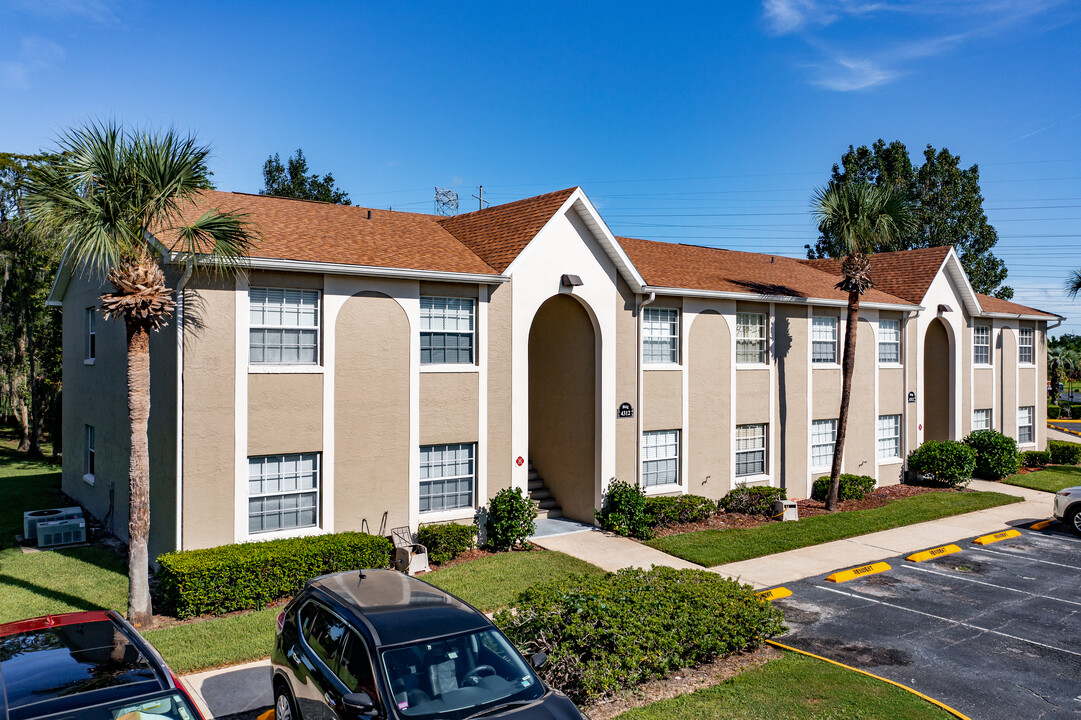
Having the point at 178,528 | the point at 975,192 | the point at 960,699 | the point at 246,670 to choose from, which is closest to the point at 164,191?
the point at 178,528

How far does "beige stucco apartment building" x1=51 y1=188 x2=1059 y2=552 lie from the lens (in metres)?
13.2

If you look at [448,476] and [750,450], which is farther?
[750,450]

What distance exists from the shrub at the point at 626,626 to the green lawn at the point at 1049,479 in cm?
1927

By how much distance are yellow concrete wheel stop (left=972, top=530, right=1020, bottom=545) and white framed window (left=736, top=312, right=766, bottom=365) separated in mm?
6897

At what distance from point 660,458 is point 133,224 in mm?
13011

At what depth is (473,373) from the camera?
52.1 ft

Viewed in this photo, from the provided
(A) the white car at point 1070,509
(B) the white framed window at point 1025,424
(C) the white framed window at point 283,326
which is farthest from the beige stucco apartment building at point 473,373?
(A) the white car at point 1070,509

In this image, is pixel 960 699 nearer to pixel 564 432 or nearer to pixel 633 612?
pixel 633 612

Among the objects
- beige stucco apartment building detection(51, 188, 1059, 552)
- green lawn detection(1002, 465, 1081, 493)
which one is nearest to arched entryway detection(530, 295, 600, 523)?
beige stucco apartment building detection(51, 188, 1059, 552)

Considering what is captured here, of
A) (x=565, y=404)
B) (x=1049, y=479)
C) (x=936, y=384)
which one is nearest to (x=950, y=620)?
(x=565, y=404)

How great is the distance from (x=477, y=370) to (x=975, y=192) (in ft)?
139

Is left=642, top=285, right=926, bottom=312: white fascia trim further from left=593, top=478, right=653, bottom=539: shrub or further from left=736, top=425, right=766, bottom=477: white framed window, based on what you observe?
left=593, top=478, right=653, bottom=539: shrub

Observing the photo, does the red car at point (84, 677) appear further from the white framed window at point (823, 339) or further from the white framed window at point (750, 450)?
the white framed window at point (823, 339)

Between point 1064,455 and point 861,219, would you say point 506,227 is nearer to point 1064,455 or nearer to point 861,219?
point 861,219
